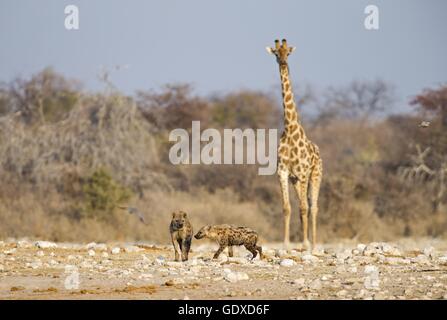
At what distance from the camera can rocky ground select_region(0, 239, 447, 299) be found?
9266mm

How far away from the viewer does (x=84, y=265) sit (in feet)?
38.7

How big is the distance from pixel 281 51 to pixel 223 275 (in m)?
5.96

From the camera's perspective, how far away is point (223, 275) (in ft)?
34.1

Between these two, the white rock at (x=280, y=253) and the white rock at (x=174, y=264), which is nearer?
the white rock at (x=174, y=264)

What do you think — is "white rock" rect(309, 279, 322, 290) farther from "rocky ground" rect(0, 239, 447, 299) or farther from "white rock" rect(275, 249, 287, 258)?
"white rock" rect(275, 249, 287, 258)

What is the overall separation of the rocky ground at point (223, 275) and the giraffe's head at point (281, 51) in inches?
128

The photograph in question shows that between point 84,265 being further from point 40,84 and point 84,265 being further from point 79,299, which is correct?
point 40,84

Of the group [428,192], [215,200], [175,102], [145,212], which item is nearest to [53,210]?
[145,212]

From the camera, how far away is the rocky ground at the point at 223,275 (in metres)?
9.27

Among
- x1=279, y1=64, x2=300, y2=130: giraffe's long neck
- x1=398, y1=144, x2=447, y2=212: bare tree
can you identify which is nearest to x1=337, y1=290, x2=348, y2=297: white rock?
x1=279, y1=64, x2=300, y2=130: giraffe's long neck

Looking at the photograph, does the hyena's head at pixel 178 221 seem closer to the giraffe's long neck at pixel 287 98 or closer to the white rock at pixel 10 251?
the white rock at pixel 10 251

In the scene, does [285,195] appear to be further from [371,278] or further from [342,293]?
[342,293]

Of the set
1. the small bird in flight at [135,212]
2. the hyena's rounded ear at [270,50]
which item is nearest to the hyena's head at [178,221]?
A: the hyena's rounded ear at [270,50]

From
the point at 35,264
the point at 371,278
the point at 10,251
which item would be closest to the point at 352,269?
the point at 371,278
